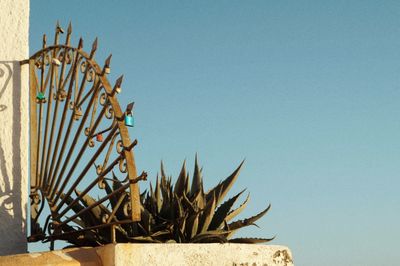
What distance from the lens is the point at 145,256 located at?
165 inches

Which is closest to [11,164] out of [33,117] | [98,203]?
[33,117]

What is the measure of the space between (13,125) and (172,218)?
5.13 ft

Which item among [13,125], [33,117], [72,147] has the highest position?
[33,117]

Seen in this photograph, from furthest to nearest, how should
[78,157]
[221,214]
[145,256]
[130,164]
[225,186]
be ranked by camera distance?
1. [225,186]
2. [221,214]
3. [78,157]
4. [130,164]
5. [145,256]

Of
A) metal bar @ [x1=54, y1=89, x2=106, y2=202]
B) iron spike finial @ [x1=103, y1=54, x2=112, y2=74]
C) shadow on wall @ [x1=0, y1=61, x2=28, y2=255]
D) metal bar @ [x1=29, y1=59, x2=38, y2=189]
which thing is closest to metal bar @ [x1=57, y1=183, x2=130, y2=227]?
metal bar @ [x1=54, y1=89, x2=106, y2=202]

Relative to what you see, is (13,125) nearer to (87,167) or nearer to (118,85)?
(87,167)

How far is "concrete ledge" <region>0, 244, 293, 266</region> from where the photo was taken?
4.11 m

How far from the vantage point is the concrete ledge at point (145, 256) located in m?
4.11

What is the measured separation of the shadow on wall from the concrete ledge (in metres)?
0.91

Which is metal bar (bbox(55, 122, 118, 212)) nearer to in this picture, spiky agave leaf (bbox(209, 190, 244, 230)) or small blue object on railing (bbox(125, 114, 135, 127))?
small blue object on railing (bbox(125, 114, 135, 127))

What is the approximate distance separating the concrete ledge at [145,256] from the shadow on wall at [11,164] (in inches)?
35.7

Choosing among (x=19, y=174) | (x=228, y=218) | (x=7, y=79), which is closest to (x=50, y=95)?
(x=7, y=79)

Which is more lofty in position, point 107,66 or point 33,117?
point 107,66

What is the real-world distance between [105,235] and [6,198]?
2.85 ft
